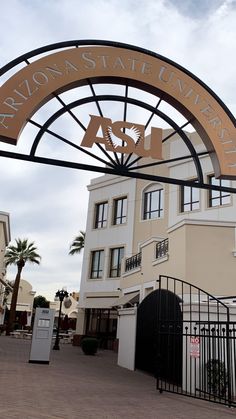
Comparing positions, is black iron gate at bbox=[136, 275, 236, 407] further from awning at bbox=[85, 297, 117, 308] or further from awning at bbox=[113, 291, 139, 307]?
awning at bbox=[85, 297, 117, 308]

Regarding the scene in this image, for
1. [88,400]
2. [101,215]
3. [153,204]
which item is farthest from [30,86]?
[101,215]

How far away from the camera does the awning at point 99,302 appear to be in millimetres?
29539

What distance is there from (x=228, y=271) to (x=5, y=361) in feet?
30.3

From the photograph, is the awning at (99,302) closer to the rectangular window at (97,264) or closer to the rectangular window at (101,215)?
the rectangular window at (97,264)

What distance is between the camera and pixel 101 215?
3362 cm

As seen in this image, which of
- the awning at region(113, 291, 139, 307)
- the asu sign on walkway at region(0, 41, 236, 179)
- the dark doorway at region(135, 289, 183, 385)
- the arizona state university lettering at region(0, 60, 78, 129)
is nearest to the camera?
the arizona state university lettering at region(0, 60, 78, 129)

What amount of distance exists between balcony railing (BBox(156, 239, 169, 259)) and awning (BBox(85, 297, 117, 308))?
10442mm

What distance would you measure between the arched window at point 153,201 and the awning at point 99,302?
252 inches

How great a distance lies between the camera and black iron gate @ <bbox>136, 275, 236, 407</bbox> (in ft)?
31.2

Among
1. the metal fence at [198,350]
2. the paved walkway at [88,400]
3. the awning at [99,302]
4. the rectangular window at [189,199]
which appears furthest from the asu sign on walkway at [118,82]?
the awning at [99,302]

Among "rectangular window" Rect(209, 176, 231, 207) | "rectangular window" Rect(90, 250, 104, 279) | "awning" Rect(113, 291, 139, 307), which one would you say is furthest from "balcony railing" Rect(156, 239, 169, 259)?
"rectangular window" Rect(90, 250, 104, 279)

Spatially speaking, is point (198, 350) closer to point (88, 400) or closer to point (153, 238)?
point (88, 400)

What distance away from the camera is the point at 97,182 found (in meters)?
34.5

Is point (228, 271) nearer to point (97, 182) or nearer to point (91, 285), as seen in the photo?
point (91, 285)
